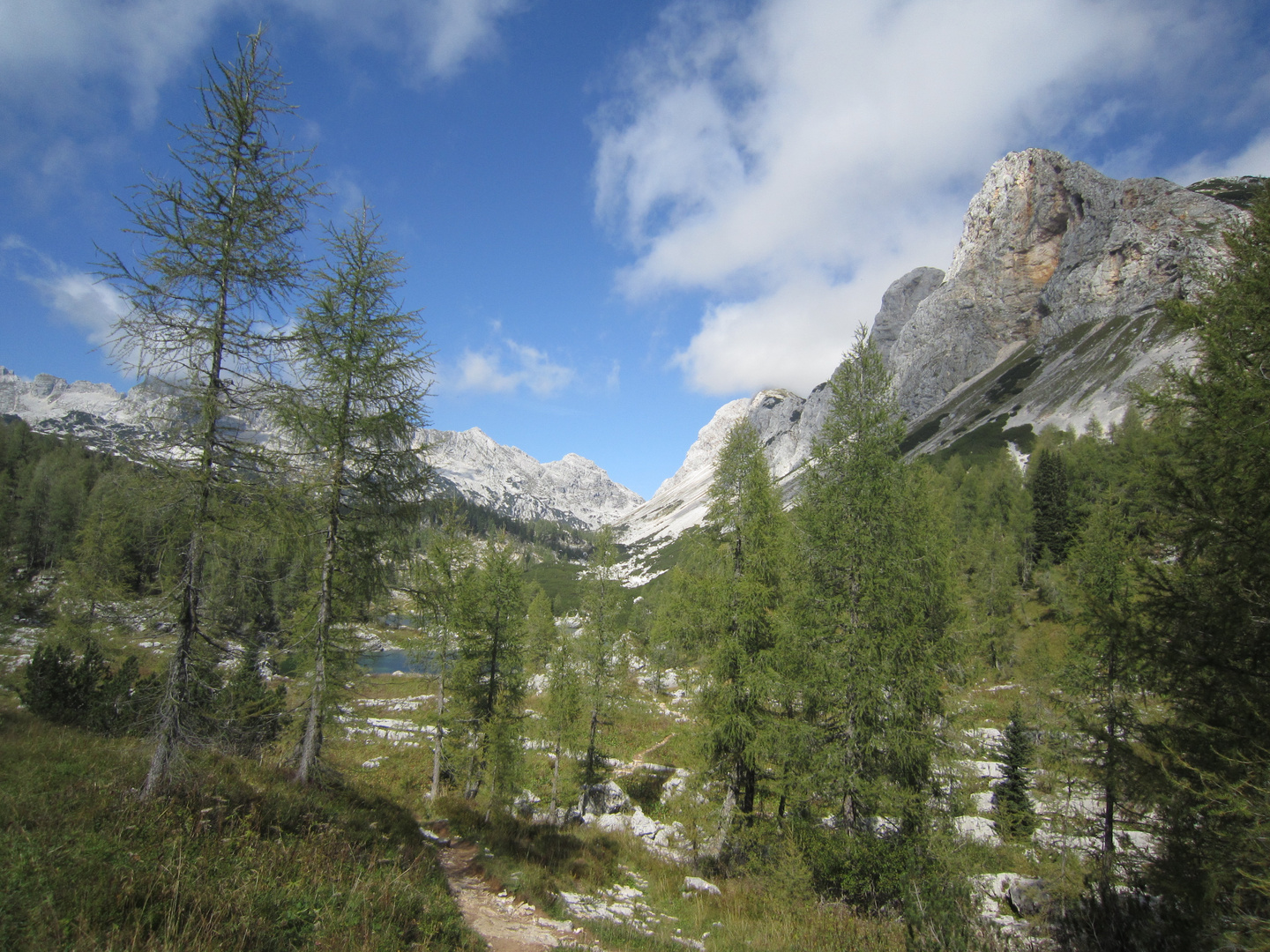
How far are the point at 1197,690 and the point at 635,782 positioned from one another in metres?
23.3

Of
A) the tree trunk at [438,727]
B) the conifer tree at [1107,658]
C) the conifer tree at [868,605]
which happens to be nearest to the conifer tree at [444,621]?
the tree trunk at [438,727]

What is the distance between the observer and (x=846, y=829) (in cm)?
1009

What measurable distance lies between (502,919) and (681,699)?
24.9 feet

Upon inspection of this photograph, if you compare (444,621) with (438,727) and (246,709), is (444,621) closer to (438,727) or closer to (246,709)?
(438,727)

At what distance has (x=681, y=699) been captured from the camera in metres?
15.2

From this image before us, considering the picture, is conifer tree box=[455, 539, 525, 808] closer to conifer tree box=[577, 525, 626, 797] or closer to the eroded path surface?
conifer tree box=[577, 525, 626, 797]

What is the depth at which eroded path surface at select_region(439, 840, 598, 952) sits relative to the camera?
7.55 m

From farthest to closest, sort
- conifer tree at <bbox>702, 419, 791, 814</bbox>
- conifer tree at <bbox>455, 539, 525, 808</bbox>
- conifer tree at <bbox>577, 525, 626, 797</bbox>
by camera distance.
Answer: conifer tree at <bbox>577, 525, 626, 797</bbox>
conifer tree at <bbox>455, 539, 525, 808</bbox>
conifer tree at <bbox>702, 419, 791, 814</bbox>

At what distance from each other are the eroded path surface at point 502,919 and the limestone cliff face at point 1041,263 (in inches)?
5735

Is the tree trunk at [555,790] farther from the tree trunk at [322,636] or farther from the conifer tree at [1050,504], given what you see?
the conifer tree at [1050,504]

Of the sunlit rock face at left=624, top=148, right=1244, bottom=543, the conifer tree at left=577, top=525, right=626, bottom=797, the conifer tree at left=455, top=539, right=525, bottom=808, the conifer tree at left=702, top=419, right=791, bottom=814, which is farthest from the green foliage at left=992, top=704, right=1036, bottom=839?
the sunlit rock face at left=624, top=148, right=1244, bottom=543

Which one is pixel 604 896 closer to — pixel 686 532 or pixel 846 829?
pixel 846 829

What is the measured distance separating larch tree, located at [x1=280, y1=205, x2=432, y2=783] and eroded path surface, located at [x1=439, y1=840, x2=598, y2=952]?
3.78 m

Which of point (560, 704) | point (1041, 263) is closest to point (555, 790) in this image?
point (560, 704)
